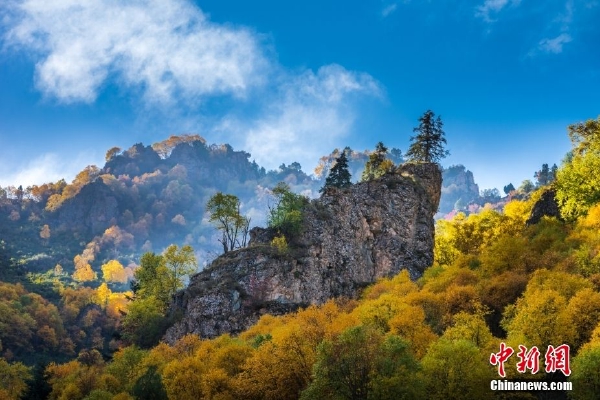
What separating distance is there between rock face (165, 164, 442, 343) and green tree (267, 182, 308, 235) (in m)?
2.10

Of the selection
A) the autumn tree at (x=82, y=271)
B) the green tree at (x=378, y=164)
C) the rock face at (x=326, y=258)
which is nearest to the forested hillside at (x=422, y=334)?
the rock face at (x=326, y=258)

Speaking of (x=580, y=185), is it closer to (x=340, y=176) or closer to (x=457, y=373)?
(x=340, y=176)

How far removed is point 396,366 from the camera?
121 ft

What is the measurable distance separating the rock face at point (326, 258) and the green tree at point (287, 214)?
6.90 ft

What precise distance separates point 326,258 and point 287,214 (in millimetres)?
10299

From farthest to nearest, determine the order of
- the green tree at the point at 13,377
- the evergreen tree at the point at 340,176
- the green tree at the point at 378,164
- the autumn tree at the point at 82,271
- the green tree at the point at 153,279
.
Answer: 1. the autumn tree at the point at 82,271
2. the green tree at the point at 378,164
3. the evergreen tree at the point at 340,176
4. the green tree at the point at 153,279
5. the green tree at the point at 13,377

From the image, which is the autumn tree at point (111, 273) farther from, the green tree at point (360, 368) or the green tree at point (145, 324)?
the green tree at point (360, 368)

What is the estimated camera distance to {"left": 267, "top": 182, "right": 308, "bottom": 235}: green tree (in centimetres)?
7781

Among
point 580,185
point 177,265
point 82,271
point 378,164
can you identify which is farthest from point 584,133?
point 82,271

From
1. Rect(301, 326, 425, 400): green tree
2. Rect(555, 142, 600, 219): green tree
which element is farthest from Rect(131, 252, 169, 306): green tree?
Rect(555, 142, 600, 219): green tree

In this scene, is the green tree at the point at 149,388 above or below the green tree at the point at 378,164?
below

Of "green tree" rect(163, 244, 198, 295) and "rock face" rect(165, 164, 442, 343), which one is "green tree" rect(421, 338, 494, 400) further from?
"green tree" rect(163, 244, 198, 295)

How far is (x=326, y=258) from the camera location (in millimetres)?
77812

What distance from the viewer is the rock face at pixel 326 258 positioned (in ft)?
227
